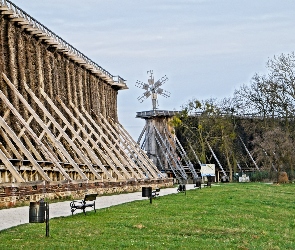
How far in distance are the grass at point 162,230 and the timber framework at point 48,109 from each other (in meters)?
8.43

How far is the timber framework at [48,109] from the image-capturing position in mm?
34781

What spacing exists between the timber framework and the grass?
332 inches

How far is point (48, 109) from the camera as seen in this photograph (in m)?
45.7

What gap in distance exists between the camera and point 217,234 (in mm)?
17047

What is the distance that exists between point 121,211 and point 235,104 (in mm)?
56225

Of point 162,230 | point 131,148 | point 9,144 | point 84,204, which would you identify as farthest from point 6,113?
point 131,148

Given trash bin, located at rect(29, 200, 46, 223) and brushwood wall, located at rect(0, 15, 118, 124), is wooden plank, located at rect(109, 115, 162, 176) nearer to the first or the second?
brushwood wall, located at rect(0, 15, 118, 124)

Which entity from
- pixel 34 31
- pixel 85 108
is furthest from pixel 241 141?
pixel 34 31

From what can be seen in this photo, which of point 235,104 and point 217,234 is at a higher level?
point 235,104

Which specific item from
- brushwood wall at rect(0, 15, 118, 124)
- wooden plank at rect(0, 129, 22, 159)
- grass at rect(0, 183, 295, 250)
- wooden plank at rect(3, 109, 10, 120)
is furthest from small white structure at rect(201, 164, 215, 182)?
grass at rect(0, 183, 295, 250)

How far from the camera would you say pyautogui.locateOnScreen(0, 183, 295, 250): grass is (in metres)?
14.9

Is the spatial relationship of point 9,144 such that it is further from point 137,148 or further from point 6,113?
point 137,148

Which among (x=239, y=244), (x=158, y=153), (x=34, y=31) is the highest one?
(x=34, y=31)

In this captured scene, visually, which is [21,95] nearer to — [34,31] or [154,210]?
[34,31]
